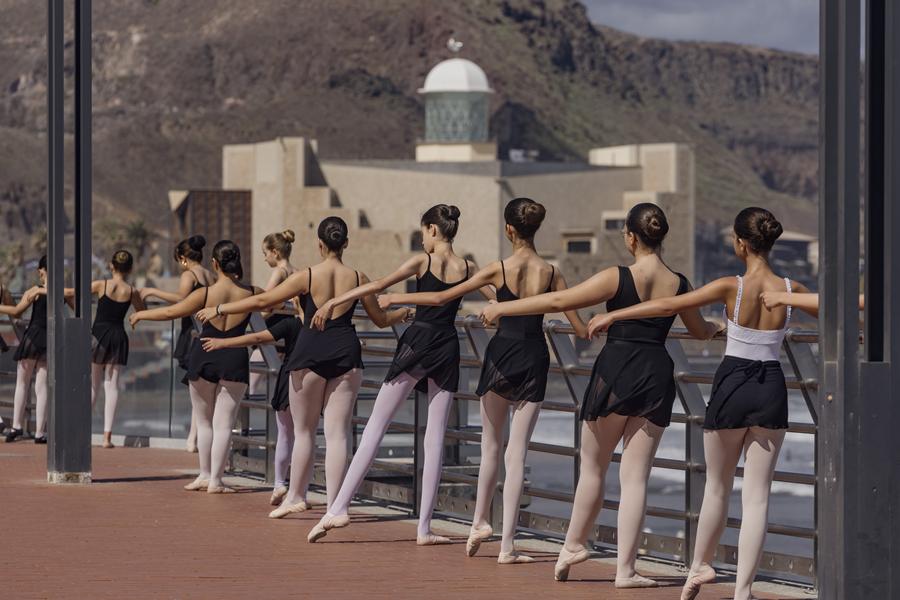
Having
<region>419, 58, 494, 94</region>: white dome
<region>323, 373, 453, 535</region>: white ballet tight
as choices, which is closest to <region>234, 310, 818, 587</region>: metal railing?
<region>323, 373, 453, 535</region>: white ballet tight

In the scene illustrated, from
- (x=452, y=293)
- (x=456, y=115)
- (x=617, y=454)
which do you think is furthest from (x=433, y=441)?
(x=456, y=115)

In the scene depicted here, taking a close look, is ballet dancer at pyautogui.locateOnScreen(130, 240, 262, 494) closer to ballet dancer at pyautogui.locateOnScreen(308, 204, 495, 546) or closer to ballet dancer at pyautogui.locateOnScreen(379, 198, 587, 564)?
ballet dancer at pyautogui.locateOnScreen(308, 204, 495, 546)

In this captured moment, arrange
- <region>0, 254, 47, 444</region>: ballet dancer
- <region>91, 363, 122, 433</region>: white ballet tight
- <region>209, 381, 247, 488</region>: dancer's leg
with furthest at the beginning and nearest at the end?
1. <region>0, 254, 47, 444</region>: ballet dancer
2. <region>91, 363, 122, 433</region>: white ballet tight
3. <region>209, 381, 247, 488</region>: dancer's leg

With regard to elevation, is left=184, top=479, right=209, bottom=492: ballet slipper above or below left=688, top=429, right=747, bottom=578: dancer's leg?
below

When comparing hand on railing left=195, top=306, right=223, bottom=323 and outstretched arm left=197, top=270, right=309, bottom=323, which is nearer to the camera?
outstretched arm left=197, top=270, right=309, bottom=323

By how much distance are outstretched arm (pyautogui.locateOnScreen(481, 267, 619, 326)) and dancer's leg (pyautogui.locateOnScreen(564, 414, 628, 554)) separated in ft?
1.87

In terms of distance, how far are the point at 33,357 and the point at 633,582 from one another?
8.22 metres

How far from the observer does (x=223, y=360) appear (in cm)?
938

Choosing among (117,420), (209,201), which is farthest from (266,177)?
(117,420)

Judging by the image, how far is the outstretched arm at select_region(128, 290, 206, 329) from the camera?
8711mm

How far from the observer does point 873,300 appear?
4.90 meters

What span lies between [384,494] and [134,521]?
1.79 m

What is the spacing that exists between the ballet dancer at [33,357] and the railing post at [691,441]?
7.34 metres

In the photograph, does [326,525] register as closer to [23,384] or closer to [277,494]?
[277,494]
